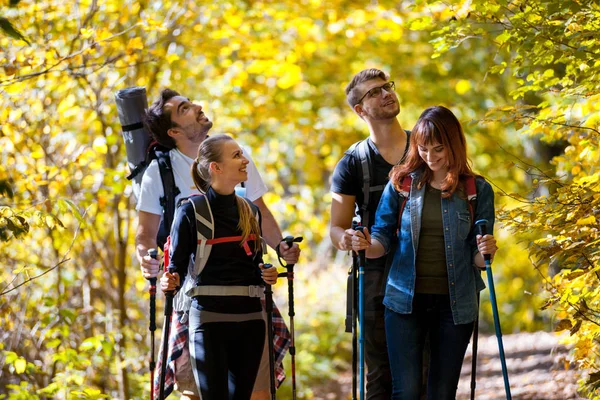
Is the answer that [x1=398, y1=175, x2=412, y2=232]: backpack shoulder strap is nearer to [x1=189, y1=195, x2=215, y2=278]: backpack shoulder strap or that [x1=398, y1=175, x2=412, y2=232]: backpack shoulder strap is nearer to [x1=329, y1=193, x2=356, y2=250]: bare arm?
[x1=329, y1=193, x2=356, y2=250]: bare arm

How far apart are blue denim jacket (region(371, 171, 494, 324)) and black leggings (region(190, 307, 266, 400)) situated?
2.40 feet

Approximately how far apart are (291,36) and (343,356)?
4.66 meters

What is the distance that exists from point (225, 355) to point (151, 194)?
1.09m

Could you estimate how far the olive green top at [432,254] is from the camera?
4.16 metres

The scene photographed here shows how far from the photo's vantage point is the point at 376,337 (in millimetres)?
4641

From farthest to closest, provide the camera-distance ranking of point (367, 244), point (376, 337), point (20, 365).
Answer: point (20, 365), point (376, 337), point (367, 244)

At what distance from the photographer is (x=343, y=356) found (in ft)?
38.5

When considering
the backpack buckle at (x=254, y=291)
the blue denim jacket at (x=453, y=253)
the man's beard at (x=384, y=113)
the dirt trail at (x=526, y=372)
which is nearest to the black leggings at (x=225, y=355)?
the backpack buckle at (x=254, y=291)

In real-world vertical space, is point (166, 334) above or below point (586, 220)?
below

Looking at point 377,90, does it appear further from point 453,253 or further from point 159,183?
point 159,183

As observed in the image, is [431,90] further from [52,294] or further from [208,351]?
[208,351]

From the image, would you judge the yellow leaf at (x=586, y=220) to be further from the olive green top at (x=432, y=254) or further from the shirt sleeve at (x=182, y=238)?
the shirt sleeve at (x=182, y=238)

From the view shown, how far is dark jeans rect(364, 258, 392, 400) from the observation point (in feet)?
15.2

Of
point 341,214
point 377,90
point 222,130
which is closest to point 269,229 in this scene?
point 341,214
